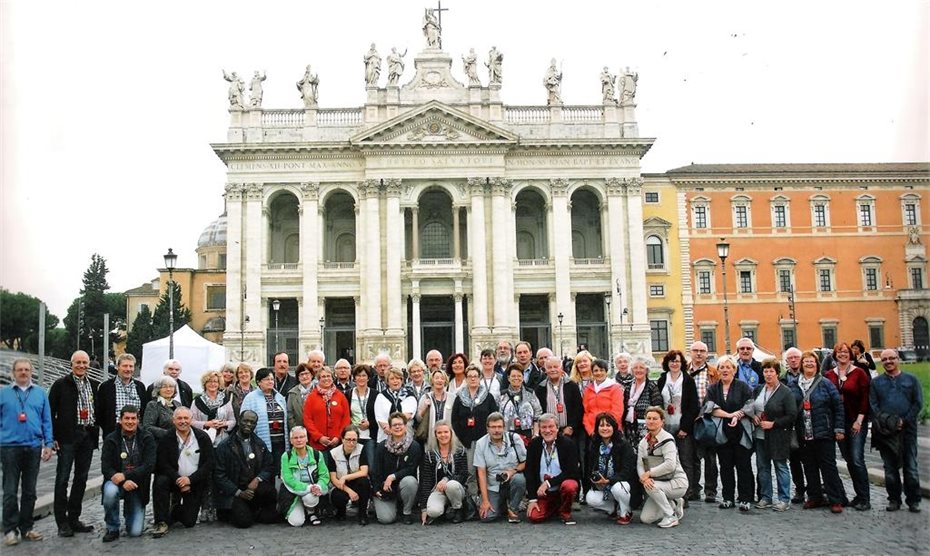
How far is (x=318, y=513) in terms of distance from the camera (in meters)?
10.6

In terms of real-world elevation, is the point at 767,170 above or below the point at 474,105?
below

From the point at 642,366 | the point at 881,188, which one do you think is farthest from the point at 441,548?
the point at 881,188

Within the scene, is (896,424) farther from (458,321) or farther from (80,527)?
(458,321)

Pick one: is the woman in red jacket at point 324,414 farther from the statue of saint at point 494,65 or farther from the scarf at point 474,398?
the statue of saint at point 494,65

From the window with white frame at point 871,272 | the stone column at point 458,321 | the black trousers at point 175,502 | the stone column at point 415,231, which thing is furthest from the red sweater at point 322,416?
the window with white frame at point 871,272

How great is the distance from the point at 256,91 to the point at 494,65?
1330 cm

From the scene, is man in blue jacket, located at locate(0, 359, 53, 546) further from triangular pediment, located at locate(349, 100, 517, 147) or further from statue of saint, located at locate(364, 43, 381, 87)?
statue of saint, located at locate(364, 43, 381, 87)

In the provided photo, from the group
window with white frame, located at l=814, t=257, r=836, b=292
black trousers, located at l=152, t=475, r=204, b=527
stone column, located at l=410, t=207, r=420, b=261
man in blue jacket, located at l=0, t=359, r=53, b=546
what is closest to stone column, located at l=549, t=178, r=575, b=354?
stone column, located at l=410, t=207, r=420, b=261

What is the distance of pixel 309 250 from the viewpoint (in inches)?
1754

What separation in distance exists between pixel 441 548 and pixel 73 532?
4689 millimetres

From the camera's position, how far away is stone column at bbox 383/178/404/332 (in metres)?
43.6

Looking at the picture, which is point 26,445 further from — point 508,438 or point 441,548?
point 508,438

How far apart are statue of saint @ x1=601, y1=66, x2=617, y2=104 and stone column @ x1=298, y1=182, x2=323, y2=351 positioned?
16.8 meters

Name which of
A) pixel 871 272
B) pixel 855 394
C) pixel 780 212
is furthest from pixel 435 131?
pixel 855 394
